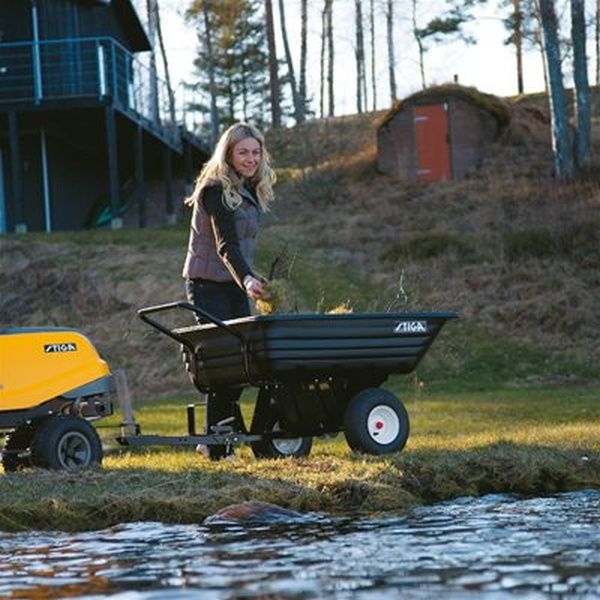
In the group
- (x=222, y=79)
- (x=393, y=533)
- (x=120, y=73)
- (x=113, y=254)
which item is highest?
(x=222, y=79)

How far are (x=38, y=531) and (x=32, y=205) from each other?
1019 inches

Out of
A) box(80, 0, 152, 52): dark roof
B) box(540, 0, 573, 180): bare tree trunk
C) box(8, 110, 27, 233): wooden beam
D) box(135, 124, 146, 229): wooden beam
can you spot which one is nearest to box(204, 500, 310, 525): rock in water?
box(8, 110, 27, 233): wooden beam

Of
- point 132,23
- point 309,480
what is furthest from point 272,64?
point 309,480

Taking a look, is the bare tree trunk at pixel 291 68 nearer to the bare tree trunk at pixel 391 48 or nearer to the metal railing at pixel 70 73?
the bare tree trunk at pixel 391 48

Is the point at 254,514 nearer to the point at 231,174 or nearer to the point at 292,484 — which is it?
the point at 292,484

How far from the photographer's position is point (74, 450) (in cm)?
918

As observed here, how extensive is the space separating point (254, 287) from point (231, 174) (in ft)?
2.94

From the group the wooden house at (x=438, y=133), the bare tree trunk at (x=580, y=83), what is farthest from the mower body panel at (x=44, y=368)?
the wooden house at (x=438, y=133)

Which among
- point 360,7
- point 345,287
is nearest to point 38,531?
point 345,287

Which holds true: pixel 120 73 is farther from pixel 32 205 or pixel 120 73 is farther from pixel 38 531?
pixel 38 531

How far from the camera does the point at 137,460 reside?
9.69m

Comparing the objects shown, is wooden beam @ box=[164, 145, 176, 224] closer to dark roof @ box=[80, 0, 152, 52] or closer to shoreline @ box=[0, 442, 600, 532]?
dark roof @ box=[80, 0, 152, 52]

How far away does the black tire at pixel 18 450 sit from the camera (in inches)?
372

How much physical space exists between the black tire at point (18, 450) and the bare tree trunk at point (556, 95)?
2161 cm
